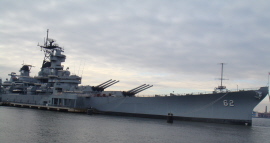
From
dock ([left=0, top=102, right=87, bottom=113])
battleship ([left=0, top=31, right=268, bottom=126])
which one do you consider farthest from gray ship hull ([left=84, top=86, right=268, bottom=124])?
dock ([left=0, top=102, right=87, bottom=113])

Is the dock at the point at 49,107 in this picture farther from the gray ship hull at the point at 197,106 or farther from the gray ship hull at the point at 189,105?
the gray ship hull at the point at 197,106

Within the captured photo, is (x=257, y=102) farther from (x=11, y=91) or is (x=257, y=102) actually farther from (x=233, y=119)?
(x=11, y=91)

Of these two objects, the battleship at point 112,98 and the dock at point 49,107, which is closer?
the battleship at point 112,98

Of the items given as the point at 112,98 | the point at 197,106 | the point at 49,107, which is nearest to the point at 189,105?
the point at 197,106

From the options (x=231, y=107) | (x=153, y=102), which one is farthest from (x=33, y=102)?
(x=231, y=107)

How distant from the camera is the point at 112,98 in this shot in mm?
38594

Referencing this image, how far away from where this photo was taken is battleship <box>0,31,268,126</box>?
28.8 metres

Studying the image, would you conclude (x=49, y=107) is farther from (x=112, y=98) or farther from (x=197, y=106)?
(x=197, y=106)

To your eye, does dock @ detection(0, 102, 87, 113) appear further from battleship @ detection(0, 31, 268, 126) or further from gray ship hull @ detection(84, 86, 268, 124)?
gray ship hull @ detection(84, 86, 268, 124)

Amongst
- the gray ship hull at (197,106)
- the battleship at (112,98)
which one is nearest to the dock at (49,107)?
the battleship at (112,98)

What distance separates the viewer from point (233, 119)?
28984 millimetres

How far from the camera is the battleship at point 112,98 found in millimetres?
28797

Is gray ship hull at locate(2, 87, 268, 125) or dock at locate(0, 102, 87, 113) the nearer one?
gray ship hull at locate(2, 87, 268, 125)

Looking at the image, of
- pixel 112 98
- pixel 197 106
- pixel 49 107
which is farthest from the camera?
pixel 49 107
